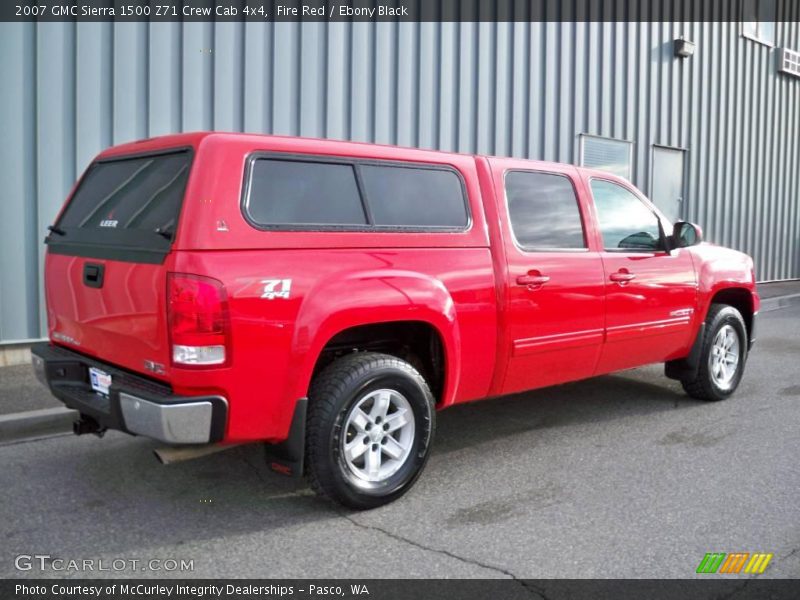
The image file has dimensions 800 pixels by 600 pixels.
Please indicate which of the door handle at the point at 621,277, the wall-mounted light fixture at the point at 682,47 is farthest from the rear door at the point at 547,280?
the wall-mounted light fixture at the point at 682,47

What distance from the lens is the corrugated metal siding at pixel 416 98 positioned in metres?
7.02

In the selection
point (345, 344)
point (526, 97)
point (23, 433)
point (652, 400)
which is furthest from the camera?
point (526, 97)

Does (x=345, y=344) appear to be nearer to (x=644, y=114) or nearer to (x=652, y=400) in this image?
(x=652, y=400)

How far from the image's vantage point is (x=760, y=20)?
15.4m

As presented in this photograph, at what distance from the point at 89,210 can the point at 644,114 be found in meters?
10.7

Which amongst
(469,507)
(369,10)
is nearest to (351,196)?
(469,507)

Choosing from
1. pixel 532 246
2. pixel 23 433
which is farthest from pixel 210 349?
pixel 23 433

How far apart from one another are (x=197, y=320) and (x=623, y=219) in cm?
327

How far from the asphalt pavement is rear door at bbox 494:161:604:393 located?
0.58m

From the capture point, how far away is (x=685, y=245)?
18.6ft

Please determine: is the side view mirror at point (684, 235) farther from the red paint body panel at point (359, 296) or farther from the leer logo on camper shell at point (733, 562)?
the leer logo on camper shell at point (733, 562)

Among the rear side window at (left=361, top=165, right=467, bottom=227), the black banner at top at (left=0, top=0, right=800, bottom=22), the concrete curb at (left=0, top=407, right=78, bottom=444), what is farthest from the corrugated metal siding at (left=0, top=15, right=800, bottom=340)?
the rear side window at (left=361, top=165, right=467, bottom=227)

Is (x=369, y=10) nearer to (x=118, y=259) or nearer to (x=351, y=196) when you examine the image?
(x=351, y=196)

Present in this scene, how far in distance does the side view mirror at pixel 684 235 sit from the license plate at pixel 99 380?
12.9 ft
